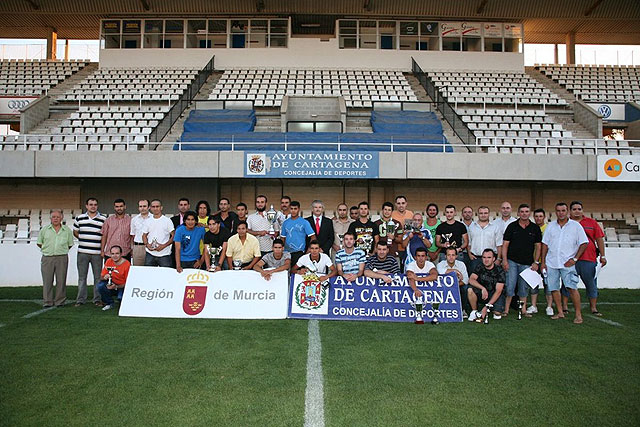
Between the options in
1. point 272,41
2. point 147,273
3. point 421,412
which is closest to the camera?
point 421,412

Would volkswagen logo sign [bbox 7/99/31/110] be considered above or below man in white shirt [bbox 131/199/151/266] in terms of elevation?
above

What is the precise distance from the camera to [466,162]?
14852 millimetres

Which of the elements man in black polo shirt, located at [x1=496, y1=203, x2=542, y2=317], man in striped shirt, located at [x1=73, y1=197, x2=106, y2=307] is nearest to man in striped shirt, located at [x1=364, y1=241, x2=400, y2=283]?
man in black polo shirt, located at [x1=496, y1=203, x2=542, y2=317]

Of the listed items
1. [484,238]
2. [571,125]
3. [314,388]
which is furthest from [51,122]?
[571,125]

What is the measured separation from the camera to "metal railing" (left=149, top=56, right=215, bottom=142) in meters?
16.7

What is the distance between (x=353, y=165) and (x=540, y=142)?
6.87m

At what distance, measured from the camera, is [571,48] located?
2867 centimetres

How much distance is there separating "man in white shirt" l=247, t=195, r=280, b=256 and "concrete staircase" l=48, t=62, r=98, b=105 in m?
16.8

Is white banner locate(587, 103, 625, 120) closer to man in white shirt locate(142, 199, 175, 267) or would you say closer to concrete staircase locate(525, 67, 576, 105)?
concrete staircase locate(525, 67, 576, 105)

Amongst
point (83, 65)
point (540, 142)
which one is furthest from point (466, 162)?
point (83, 65)

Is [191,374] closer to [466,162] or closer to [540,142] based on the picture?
[466,162]

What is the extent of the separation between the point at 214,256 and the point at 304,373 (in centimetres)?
358

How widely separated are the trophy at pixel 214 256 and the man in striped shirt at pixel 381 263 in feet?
7.61

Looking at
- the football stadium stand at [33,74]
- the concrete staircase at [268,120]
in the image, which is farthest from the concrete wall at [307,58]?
the concrete staircase at [268,120]
